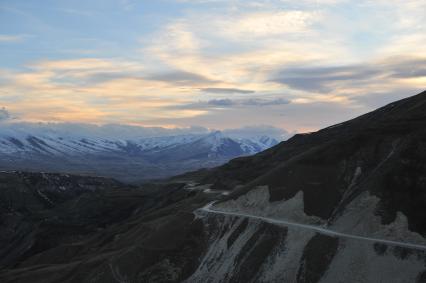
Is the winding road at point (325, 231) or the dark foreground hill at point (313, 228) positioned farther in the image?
the dark foreground hill at point (313, 228)

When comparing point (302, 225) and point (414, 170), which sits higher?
point (414, 170)

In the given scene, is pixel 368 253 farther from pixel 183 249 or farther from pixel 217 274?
pixel 183 249

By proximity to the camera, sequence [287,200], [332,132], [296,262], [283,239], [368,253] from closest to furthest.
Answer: [368,253] → [296,262] → [283,239] → [287,200] → [332,132]

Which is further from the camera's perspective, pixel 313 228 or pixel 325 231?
pixel 313 228

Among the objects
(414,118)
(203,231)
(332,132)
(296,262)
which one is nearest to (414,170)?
(296,262)

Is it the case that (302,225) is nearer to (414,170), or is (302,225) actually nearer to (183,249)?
(414,170)

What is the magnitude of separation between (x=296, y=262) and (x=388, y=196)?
17.5 metres

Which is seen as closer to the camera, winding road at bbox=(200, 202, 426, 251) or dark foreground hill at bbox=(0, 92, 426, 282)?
winding road at bbox=(200, 202, 426, 251)

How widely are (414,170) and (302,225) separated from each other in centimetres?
1991

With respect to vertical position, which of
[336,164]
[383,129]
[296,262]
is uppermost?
[383,129]

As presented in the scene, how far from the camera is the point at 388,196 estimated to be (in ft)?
255

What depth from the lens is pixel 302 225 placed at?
84438 millimetres

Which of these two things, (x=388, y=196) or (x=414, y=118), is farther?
(x=414, y=118)

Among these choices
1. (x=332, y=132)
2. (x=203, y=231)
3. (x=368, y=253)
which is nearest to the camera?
(x=368, y=253)
